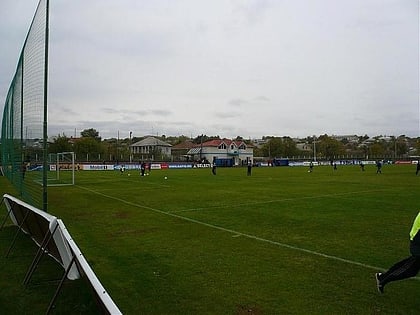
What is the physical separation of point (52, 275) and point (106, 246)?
2.28 m

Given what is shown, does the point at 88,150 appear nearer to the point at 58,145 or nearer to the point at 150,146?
the point at 58,145

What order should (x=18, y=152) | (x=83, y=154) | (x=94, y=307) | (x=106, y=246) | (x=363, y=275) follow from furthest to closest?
(x=83, y=154) → (x=18, y=152) → (x=106, y=246) → (x=363, y=275) → (x=94, y=307)

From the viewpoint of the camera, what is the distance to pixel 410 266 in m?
5.28

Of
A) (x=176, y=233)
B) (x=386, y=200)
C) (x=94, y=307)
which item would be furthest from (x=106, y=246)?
(x=386, y=200)

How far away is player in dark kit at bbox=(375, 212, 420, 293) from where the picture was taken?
198 inches

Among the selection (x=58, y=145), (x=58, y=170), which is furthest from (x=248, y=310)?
(x=58, y=170)

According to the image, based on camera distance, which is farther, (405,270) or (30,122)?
(30,122)

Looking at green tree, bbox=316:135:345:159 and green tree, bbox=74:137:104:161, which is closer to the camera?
green tree, bbox=74:137:104:161

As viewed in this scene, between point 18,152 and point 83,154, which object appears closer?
point 18,152

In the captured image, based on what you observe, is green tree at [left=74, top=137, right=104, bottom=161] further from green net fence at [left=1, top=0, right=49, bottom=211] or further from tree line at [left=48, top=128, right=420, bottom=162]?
green net fence at [left=1, top=0, right=49, bottom=211]

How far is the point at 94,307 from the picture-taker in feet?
17.4

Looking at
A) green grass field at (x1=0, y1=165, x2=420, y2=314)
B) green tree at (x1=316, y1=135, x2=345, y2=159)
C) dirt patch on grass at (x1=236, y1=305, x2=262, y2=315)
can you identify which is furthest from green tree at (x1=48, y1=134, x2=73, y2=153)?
green tree at (x1=316, y1=135, x2=345, y2=159)

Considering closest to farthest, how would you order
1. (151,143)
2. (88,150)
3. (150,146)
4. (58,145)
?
(58,145), (88,150), (150,146), (151,143)

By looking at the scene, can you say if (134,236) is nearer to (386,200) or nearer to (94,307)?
(94,307)
